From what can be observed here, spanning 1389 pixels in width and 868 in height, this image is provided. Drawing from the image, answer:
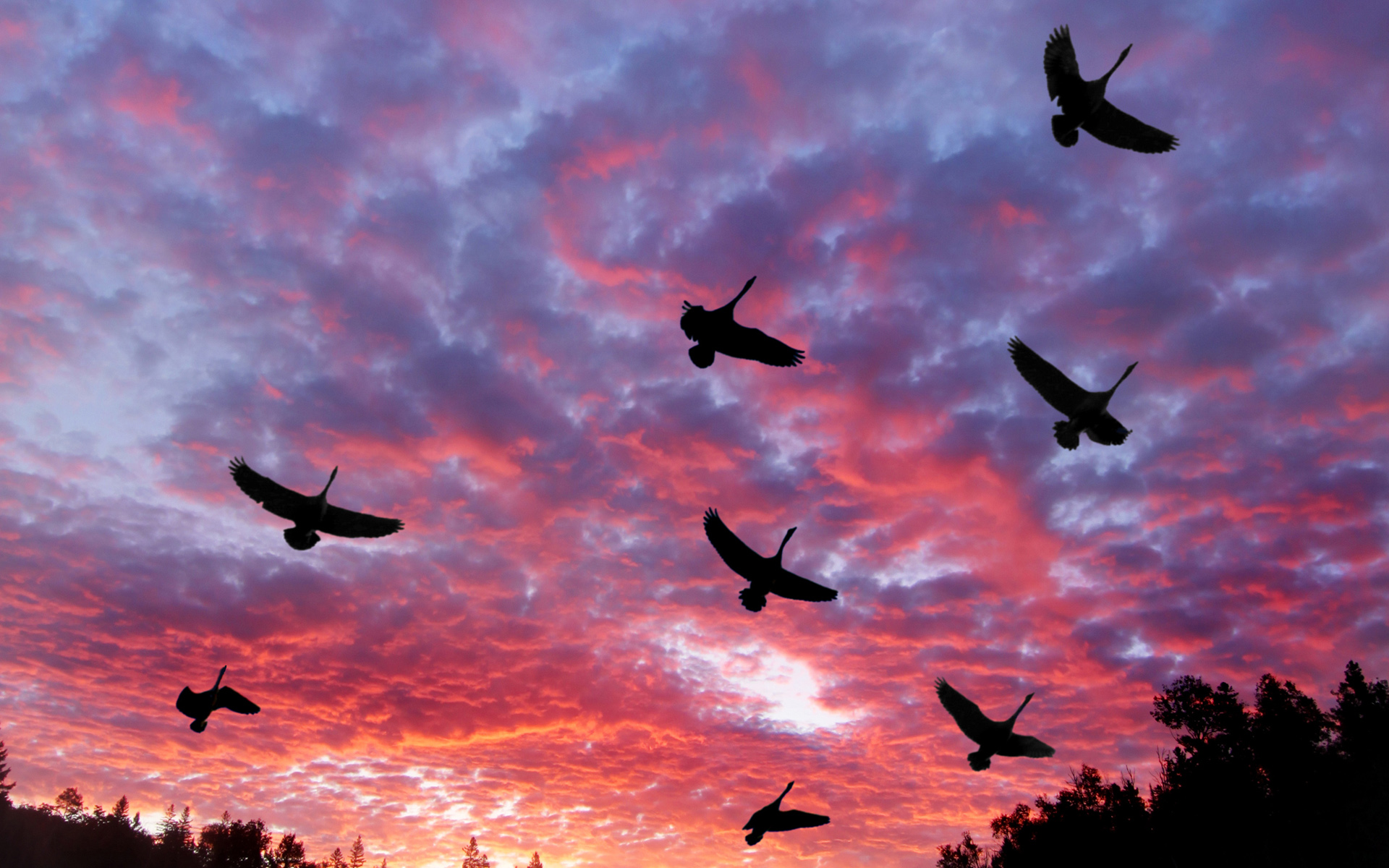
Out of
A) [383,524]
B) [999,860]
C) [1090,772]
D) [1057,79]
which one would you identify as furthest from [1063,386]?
[999,860]

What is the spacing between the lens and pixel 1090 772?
67.5 meters

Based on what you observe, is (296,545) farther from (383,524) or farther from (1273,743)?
(1273,743)

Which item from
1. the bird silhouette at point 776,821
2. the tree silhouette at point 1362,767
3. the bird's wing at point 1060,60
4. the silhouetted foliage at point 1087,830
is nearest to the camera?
the bird's wing at point 1060,60

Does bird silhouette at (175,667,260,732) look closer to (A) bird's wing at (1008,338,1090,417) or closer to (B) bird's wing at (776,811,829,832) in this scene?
(B) bird's wing at (776,811,829,832)

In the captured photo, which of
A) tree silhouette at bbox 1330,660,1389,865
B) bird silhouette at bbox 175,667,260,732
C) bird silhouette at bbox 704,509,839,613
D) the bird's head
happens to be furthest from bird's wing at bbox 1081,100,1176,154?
tree silhouette at bbox 1330,660,1389,865

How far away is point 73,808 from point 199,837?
1429 inches

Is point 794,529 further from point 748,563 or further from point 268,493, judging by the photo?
Answer: point 268,493

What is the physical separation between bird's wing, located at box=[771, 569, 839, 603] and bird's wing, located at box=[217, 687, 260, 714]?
993cm

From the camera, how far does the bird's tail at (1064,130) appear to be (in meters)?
11.2

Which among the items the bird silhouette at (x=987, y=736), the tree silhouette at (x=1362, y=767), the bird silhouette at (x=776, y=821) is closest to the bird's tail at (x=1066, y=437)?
the bird silhouette at (x=987, y=736)

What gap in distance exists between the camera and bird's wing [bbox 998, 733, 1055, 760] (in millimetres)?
12354

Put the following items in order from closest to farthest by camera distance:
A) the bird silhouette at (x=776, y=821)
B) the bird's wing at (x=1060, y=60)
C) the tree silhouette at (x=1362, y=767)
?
the bird's wing at (x=1060, y=60)
the bird silhouette at (x=776, y=821)
the tree silhouette at (x=1362, y=767)

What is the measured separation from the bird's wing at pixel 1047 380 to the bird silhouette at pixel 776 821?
26.8 ft

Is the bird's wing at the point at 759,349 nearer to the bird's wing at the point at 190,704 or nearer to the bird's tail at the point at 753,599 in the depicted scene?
the bird's tail at the point at 753,599
